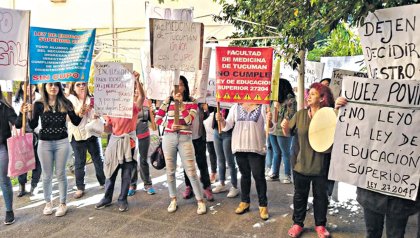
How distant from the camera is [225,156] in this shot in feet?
19.0

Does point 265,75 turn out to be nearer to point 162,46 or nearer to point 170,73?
point 162,46

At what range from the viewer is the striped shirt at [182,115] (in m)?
4.93

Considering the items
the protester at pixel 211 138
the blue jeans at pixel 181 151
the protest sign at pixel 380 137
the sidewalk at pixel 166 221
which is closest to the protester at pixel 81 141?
the sidewalk at pixel 166 221

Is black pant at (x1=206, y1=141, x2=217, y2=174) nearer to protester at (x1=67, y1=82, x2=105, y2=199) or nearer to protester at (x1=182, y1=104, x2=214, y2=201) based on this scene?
protester at (x1=182, y1=104, x2=214, y2=201)

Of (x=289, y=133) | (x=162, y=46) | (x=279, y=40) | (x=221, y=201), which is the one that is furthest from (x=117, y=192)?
(x=279, y=40)

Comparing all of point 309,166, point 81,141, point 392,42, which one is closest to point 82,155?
point 81,141

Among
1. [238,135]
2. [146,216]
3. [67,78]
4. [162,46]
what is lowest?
[146,216]

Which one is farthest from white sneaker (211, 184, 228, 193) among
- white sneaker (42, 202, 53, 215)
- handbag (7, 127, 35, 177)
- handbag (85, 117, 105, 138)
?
handbag (7, 127, 35, 177)

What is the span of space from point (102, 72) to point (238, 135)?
216 centimetres

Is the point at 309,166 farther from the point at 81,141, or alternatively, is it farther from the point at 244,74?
the point at 81,141

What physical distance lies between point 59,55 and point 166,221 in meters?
2.66

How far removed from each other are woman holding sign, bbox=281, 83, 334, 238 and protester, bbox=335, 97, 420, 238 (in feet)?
2.66

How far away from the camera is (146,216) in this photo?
16.2 ft

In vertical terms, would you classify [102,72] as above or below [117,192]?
above
